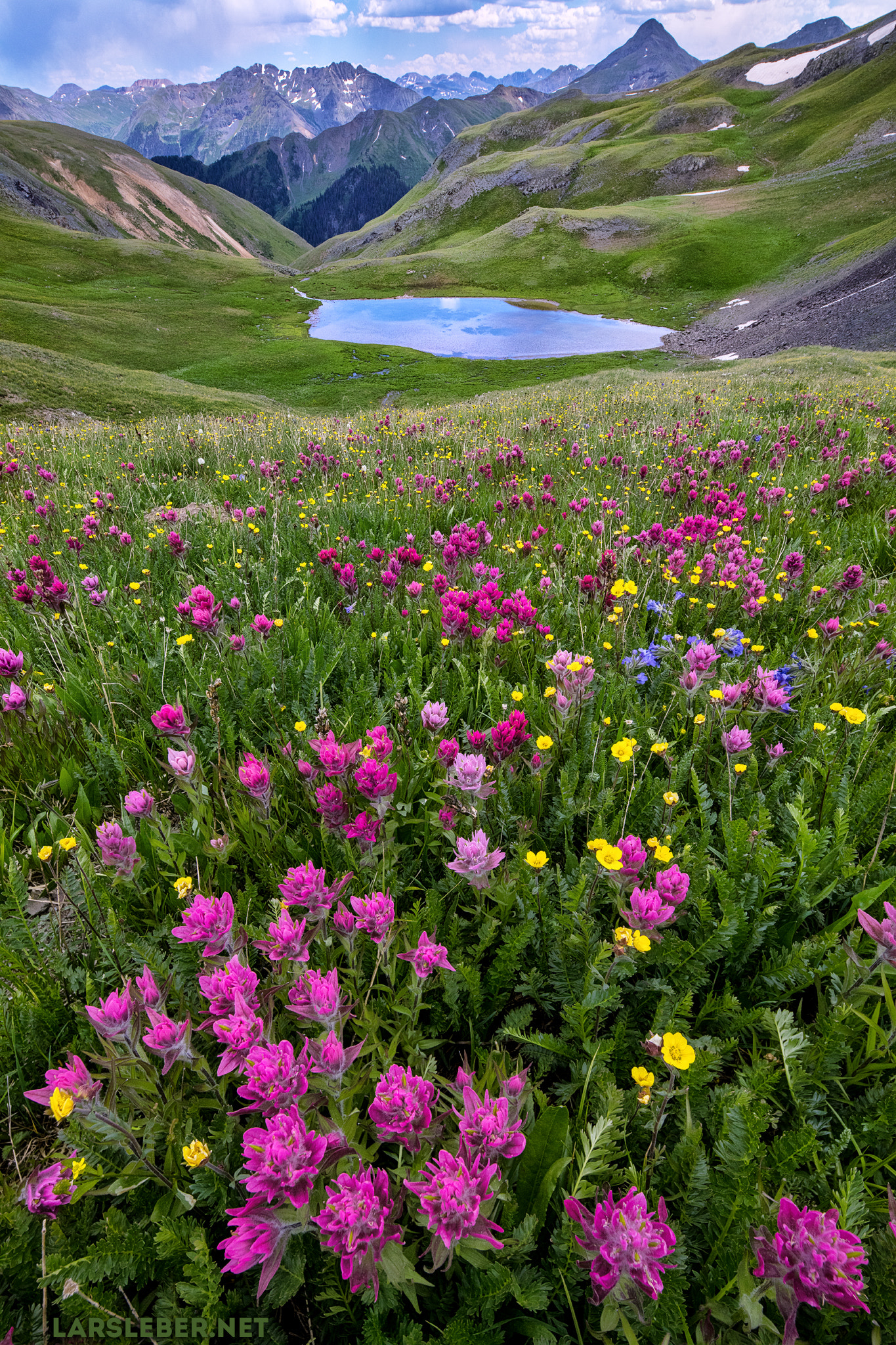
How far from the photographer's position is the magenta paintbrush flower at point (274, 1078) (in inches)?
54.6

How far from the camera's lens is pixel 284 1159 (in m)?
1.30

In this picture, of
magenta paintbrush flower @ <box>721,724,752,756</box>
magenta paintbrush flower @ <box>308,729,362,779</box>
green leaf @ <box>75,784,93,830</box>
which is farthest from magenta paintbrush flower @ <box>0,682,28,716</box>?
magenta paintbrush flower @ <box>721,724,752,756</box>

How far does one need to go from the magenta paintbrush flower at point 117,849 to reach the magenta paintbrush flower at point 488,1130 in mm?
1444

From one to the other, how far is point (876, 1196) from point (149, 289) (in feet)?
324

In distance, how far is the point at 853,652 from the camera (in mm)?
3445

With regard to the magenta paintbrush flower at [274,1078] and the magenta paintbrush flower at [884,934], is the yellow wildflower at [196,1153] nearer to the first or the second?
the magenta paintbrush flower at [274,1078]

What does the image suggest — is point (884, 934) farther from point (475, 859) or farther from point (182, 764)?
point (182, 764)

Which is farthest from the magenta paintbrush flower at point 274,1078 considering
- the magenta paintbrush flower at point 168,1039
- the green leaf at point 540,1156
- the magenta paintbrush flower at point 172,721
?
the magenta paintbrush flower at point 172,721

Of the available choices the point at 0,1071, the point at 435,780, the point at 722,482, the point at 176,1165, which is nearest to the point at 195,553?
the point at 435,780

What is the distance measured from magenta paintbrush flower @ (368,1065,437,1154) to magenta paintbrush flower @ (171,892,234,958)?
623mm

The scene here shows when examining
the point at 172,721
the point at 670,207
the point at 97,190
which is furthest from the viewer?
the point at 97,190

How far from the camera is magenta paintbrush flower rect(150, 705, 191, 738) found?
2.39m

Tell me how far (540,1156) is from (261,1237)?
723mm

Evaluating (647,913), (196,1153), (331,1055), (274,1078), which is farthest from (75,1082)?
(647,913)
